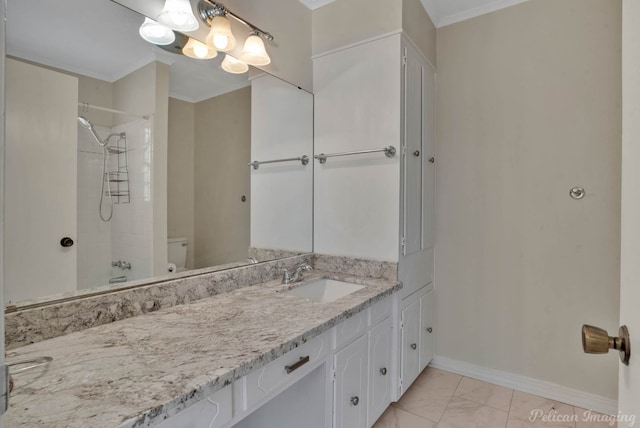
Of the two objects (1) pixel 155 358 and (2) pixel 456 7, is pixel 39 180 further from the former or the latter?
(2) pixel 456 7

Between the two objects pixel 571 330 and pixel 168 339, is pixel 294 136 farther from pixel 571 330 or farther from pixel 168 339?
pixel 571 330

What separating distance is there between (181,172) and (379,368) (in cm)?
143

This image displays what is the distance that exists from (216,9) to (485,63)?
5.77ft

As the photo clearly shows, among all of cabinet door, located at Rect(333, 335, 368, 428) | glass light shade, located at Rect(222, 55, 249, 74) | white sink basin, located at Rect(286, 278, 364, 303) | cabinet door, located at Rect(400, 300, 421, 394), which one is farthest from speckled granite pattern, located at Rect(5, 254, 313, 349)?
glass light shade, located at Rect(222, 55, 249, 74)

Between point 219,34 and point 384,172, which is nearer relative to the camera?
point 219,34

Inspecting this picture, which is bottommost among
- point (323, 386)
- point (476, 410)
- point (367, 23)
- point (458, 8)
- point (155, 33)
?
point (476, 410)

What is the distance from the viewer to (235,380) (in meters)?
0.89

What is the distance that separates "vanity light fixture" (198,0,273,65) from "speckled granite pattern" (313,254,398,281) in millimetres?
1284

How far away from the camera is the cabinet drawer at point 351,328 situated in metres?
1.37

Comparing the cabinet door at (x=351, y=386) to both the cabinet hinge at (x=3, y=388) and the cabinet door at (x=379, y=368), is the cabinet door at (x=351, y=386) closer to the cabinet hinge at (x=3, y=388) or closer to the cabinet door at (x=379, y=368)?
the cabinet door at (x=379, y=368)

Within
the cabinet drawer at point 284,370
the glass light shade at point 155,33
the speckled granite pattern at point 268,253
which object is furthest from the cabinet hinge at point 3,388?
the speckled granite pattern at point 268,253

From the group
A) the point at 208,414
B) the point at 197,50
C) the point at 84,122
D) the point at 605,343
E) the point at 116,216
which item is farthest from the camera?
the point at 197,50

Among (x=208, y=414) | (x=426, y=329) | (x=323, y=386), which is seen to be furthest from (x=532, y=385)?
(x=208, y=414)

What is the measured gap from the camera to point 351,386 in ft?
4.78
